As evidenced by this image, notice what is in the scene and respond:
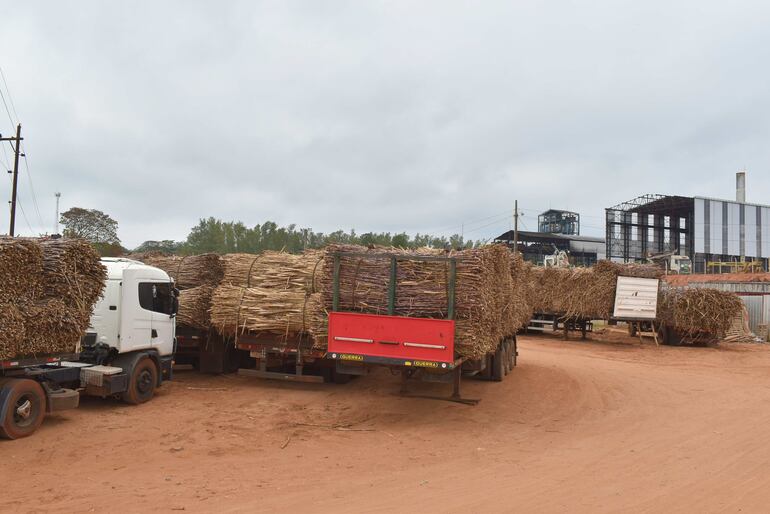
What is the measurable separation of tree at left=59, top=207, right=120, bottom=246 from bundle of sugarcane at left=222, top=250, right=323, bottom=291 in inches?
1333

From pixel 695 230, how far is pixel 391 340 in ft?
185

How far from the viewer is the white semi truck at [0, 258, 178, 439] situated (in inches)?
303

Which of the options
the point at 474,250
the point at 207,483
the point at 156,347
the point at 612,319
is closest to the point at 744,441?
the point at 474,250

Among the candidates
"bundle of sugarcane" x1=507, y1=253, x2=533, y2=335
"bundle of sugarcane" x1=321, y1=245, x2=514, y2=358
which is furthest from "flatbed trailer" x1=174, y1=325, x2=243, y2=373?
"bundle of sugarcane" x1=507, y1=253, x2=533, y2=335

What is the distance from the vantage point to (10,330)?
7.26m

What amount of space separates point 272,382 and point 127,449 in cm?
540

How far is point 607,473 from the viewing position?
6496 mm

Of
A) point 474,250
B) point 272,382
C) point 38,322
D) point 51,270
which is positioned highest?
point 474,250

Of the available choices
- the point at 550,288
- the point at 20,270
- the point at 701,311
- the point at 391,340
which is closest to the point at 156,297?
the point at 20,270

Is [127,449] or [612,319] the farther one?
[612,319]

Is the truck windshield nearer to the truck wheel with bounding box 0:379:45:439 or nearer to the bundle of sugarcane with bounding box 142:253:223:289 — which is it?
the bundle of sugarcane with bounding box 142:253:223:289

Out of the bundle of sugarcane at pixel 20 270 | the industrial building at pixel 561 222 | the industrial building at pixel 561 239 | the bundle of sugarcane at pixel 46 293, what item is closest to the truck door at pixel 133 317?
the bundle of sugarcane at pixel 46 293

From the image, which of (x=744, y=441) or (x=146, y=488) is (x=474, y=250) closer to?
(x=744, y=441)

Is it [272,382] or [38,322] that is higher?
[38,322]
